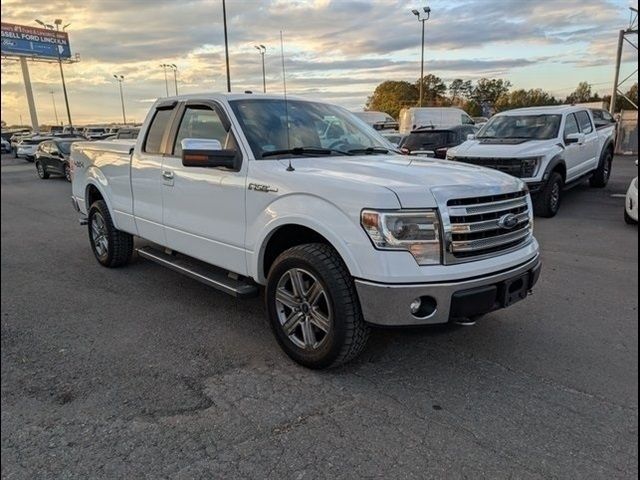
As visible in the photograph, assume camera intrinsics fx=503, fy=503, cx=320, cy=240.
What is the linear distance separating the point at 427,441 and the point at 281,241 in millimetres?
1807

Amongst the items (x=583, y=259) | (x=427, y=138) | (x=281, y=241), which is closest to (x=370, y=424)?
(x=281, y=241)

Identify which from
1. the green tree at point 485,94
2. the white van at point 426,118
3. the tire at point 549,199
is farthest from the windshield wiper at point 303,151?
the green tree at point 485,94

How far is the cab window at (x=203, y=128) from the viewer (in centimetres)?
421

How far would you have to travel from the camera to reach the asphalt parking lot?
2.52m

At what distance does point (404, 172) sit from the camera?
11.4ft

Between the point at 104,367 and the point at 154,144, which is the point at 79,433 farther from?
the point at 154,144

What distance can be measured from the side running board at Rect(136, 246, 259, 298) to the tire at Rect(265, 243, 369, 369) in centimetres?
29

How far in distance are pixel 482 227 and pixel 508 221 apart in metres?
0.29

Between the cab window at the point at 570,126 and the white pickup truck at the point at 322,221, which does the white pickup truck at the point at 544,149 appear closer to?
the cab window at the point at 570,126

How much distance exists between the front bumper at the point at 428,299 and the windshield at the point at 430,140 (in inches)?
428

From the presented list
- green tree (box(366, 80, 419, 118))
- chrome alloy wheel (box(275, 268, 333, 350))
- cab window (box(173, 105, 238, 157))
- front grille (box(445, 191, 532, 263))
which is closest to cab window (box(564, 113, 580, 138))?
front grille (box(445, 191, 532, 263))

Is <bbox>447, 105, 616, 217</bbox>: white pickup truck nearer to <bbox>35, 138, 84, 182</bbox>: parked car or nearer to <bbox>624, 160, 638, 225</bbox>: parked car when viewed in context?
<bbox>624, 160, 638, 225</bbox>: parked car

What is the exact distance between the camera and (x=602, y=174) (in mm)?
12305

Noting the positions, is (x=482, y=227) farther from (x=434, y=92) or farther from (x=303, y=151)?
(x=434, y=92)
